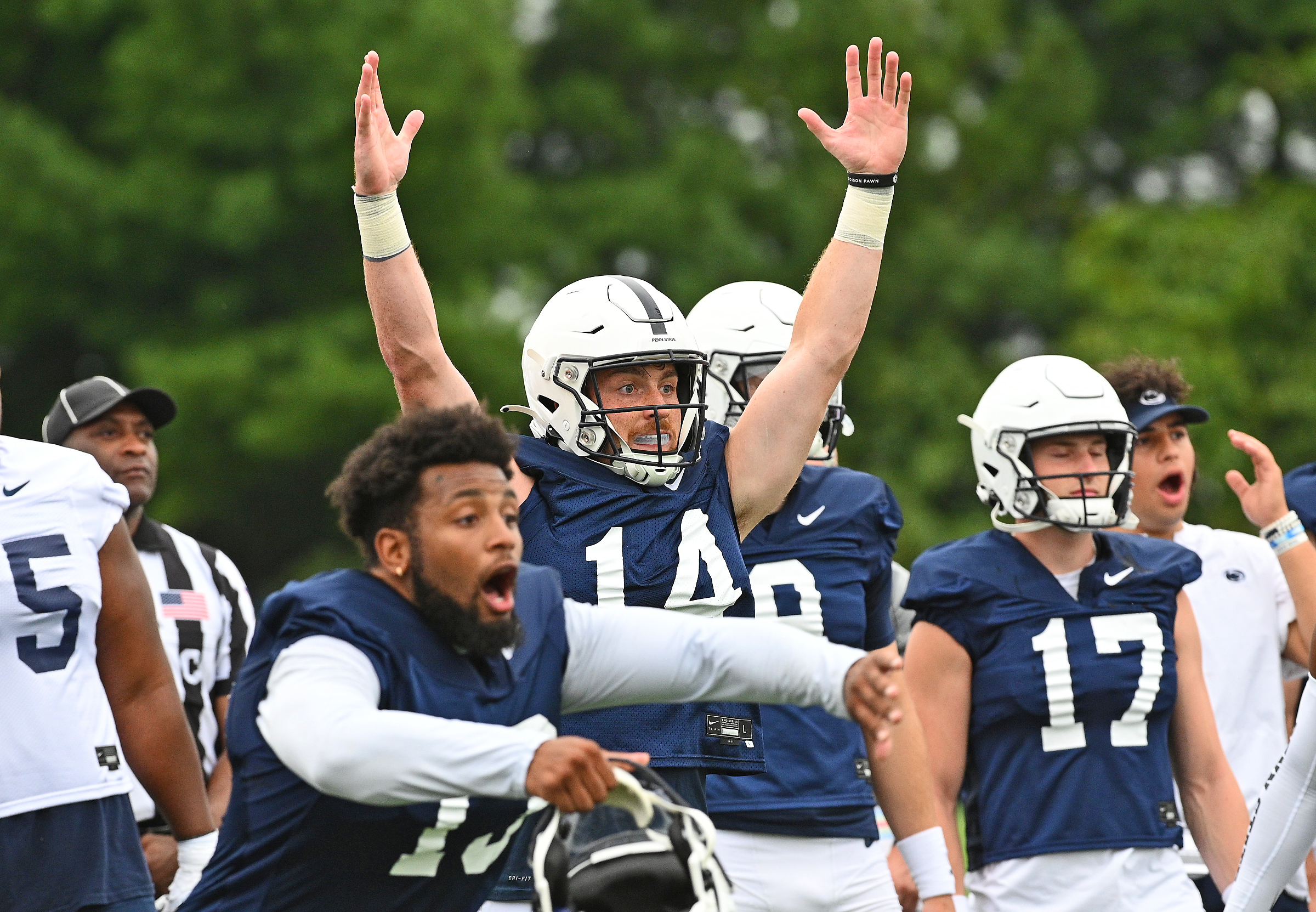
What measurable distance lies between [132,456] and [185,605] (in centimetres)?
63

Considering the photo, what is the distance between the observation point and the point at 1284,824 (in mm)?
4840

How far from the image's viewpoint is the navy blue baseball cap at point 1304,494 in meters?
5.93

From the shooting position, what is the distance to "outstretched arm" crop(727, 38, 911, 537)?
4.59 metres

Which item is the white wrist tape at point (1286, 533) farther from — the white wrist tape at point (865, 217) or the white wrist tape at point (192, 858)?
the white wrist tape at point (192, 858)

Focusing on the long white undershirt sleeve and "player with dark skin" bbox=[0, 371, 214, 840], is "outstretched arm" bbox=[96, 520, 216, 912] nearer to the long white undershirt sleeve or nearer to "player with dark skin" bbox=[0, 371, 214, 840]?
"player with dark skin" bbox=[0, 371, 214, 840]

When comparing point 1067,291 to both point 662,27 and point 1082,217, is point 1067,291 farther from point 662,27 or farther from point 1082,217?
point 662,27

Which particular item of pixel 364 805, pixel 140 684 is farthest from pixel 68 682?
pixel 364 805

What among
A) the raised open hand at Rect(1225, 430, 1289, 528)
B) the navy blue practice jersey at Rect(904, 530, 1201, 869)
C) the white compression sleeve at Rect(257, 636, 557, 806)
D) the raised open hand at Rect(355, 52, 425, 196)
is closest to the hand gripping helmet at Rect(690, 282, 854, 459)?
the navy blue practice jersey at Rect(904, 530, 1201, 869)

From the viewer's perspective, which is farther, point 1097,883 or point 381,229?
point 1097,883

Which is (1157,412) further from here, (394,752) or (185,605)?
(394,752)

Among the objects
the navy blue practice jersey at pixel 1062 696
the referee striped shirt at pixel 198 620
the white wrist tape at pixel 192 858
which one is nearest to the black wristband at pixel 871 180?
the navy blue practice jersey at pixel 1062 696

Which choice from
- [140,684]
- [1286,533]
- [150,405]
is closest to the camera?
[140,684]

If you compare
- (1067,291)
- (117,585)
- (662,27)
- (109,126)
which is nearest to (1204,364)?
(1067,291)

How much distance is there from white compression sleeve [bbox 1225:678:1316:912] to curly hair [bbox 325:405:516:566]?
93.2 inches
